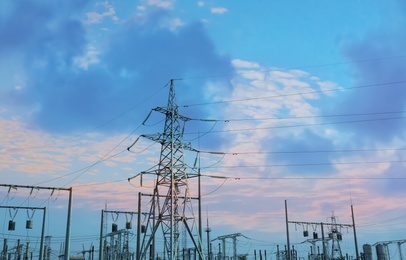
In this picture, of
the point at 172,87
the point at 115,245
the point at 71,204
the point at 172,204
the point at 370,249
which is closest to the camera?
the point at 71,204

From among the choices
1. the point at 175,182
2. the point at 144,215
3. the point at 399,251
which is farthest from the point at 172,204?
the point at 399,251

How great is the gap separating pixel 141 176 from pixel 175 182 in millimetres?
3105

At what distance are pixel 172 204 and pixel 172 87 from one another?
10.9 meters

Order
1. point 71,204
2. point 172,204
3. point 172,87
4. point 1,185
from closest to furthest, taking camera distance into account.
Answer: point 71,204, point 1,185, point 172,204, point 172,87

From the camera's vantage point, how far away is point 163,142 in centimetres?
3841

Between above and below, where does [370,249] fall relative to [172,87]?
below

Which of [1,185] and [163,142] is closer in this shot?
[1,185]

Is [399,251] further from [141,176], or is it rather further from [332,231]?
[141,176]

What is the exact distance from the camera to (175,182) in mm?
38750

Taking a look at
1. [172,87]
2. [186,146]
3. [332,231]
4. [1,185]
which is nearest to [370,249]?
[332,231]

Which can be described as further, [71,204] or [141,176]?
[141,176]

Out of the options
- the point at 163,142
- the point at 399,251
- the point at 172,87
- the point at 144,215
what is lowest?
the point at 399,251

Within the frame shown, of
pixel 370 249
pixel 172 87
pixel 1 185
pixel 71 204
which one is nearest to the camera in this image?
pixel 71 204

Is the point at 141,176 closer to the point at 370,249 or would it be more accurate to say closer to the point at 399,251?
the point at 370,249
